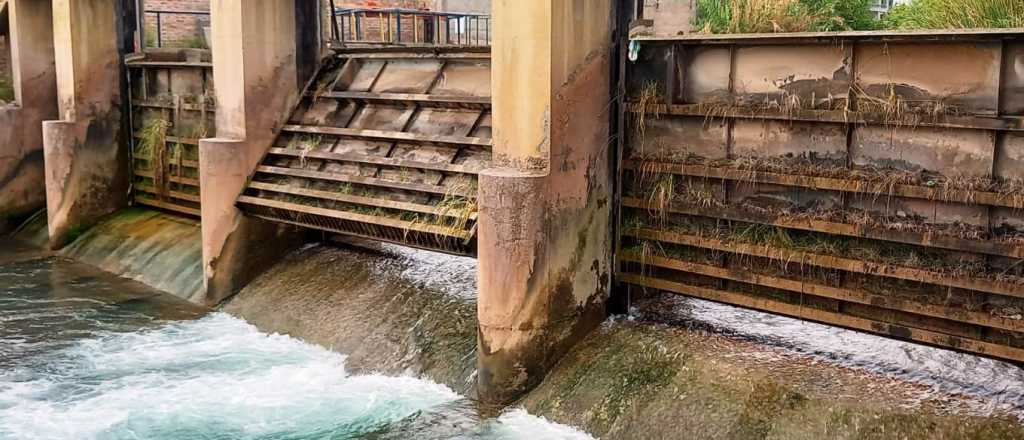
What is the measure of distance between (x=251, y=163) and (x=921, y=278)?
6.93 m

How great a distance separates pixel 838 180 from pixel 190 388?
5.34 metres

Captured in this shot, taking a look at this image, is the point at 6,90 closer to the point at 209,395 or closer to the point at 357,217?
the point at 357,217

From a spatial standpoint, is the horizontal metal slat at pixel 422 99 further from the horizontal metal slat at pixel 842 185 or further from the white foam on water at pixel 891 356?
the white foam on water at pixel 891 356

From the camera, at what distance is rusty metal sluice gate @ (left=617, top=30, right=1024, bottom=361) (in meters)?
6.14

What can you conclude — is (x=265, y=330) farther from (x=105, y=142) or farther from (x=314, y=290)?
(x=105, y=142)

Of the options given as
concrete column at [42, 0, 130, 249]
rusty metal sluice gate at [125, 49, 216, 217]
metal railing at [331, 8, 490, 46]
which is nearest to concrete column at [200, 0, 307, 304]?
rusty metal sluice gate at [125, 49, 216, 217]

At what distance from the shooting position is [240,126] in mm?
10406

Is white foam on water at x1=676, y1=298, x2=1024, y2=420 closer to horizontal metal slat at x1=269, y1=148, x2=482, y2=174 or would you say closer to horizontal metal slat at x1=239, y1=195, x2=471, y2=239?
horizontal metal slat at x1=239, y1=195, x2=471, y2=239

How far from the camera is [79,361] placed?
8750 mm

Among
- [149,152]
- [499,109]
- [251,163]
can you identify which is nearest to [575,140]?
[499,109]

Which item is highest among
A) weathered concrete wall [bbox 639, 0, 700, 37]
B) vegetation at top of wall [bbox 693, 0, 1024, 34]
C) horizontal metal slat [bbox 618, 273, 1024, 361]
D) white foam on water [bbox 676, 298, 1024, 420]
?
Answer: weathered concrete wall [bbox 639, 0, 700, 37]

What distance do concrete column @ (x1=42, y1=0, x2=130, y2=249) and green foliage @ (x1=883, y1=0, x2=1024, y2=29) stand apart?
10.3 metres

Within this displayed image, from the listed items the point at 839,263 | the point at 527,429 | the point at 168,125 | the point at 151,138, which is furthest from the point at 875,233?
the point at 151,138

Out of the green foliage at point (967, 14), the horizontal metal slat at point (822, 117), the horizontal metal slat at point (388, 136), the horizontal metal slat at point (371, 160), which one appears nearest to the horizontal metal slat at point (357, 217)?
the horizontal metal slat at point (371, 160)
